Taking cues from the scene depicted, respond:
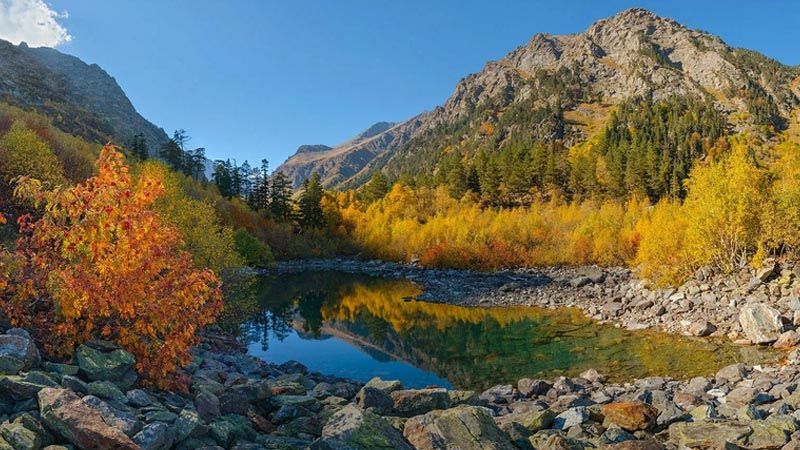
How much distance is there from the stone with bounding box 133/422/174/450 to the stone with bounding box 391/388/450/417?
6.21 meters

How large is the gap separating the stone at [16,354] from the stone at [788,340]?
27.2 m

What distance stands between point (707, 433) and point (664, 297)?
73.4 feet

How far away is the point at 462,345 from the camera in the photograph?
28.2 meters

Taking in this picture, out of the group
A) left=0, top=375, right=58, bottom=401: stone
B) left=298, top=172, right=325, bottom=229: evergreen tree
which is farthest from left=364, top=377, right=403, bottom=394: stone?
left=298, top=172, right=325, bottom=229: evergreen tree

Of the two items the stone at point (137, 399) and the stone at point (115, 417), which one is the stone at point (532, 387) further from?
the stone at point (115, 417)

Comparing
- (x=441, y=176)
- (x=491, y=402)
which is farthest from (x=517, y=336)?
(x=441, y=176)

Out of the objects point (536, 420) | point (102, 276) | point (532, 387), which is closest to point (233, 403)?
point (102, 276)

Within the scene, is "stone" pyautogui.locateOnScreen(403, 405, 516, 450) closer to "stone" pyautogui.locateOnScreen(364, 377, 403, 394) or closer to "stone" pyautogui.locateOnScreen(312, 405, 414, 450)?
"stone" pyautogui.locateOnScreen(312, 405, 414, 450)

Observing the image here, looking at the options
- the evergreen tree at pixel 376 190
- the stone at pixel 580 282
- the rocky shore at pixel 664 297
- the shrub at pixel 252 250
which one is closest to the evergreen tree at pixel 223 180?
the evergreen tree at pixel 376 190

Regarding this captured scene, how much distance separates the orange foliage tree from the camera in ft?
31.8

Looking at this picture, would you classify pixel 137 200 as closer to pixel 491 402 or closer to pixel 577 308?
pixel 491 402

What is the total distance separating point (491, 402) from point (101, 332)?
12185 mm

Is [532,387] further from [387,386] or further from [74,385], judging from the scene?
[74,385]

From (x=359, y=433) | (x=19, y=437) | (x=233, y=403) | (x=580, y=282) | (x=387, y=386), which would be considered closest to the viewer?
(x=19, y=437)
